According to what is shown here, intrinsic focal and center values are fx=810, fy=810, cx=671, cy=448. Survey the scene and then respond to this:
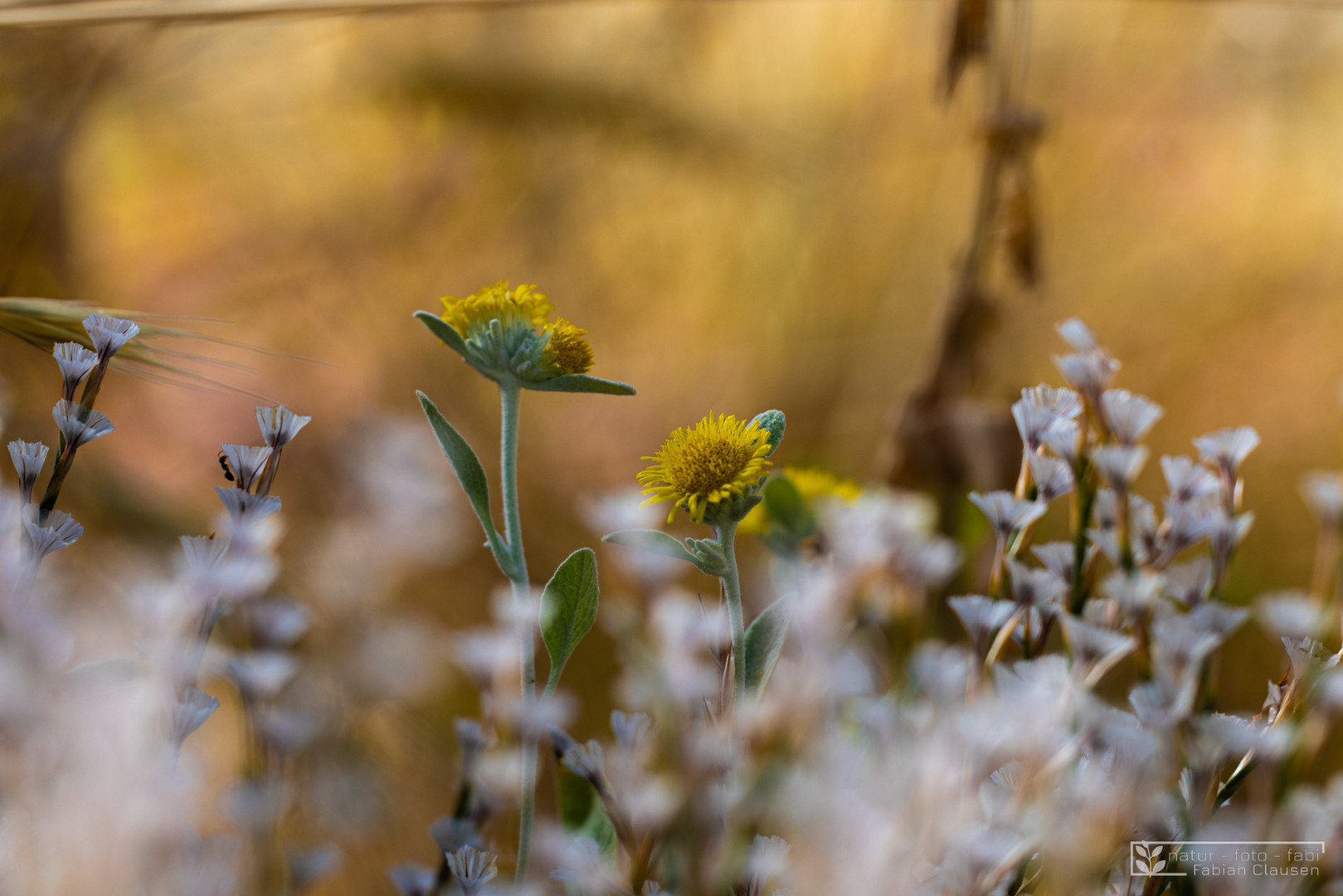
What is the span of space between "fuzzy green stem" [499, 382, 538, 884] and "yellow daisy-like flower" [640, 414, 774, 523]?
0.03 meters

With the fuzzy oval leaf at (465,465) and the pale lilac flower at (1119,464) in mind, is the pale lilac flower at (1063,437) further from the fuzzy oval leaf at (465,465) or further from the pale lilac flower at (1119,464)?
the fuzzy oval leaf at (465,465)

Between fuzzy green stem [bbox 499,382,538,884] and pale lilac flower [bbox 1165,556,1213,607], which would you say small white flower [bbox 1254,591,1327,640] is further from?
fuzzy green stem [bbox 499,382,538,884]

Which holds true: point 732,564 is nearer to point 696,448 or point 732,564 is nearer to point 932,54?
point 696,448

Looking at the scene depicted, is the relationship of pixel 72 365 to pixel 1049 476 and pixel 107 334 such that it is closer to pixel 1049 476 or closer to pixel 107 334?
pixel 107 334

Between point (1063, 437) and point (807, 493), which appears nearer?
point (1063, 437)

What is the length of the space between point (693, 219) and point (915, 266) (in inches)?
8.7

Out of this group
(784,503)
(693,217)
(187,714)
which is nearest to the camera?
(187,714)

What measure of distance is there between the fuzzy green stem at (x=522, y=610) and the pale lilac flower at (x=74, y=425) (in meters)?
0.07

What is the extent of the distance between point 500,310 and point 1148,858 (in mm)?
169

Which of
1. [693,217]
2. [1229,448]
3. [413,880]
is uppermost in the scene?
[693,217]

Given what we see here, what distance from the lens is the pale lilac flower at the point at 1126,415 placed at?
0.16 metres

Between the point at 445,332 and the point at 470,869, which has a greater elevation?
the point at 445,332

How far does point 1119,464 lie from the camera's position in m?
0.15

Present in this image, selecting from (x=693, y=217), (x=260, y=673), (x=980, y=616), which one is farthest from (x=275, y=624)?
(x=693, y=217)
